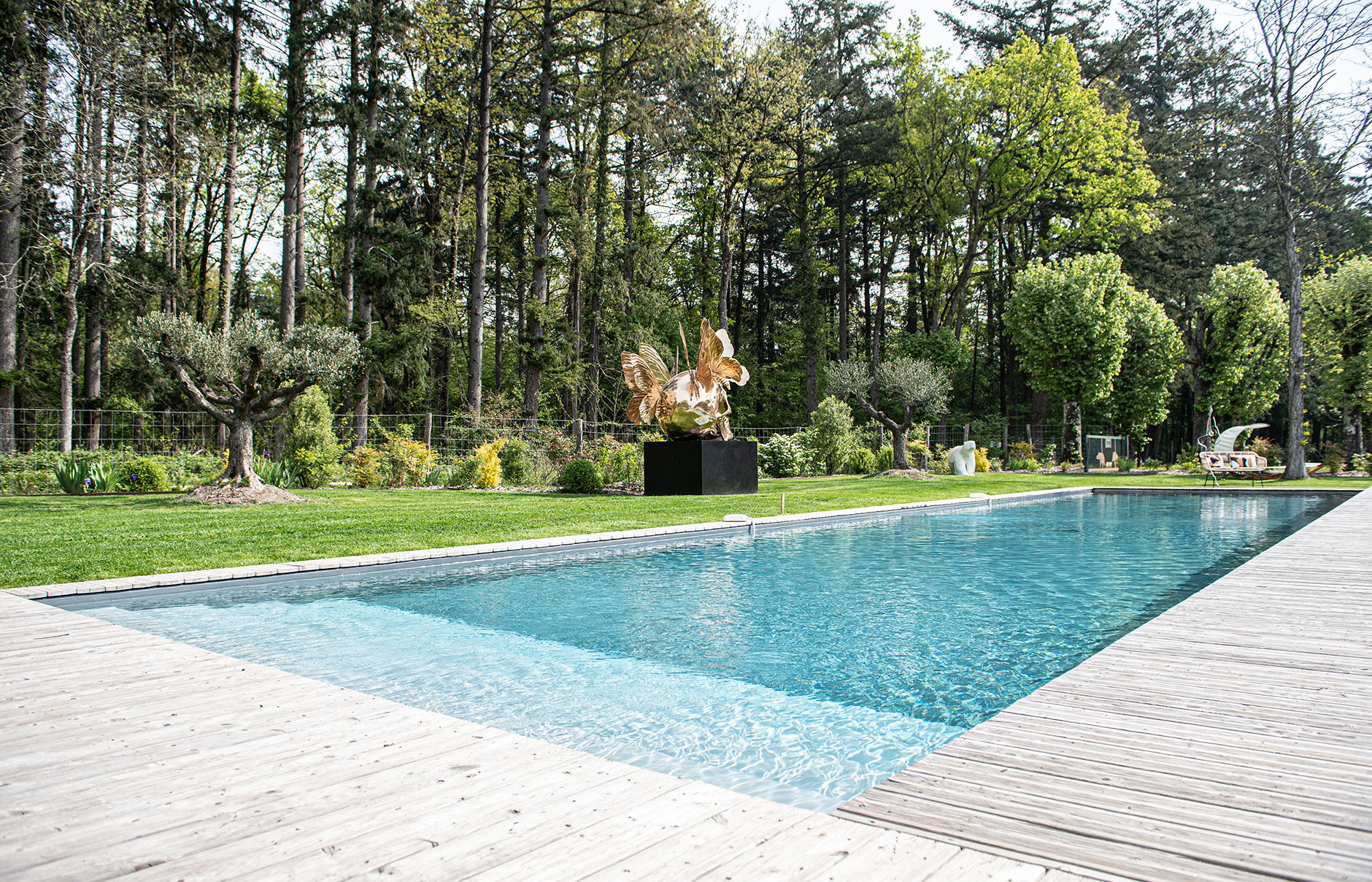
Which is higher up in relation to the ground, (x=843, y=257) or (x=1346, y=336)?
(x=843, y=257)

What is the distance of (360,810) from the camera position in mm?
2119

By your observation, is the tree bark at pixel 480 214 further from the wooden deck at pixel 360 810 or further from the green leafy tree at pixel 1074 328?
the green leafy tree at pixel 1074 328

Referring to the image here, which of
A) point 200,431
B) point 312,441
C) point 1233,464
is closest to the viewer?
point 312,441

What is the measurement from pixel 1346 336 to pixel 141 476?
31.4 m

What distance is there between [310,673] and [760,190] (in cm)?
2942

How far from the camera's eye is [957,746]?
2.60 m

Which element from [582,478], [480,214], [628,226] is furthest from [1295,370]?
[480,214]

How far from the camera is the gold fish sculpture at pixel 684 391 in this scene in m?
15.2

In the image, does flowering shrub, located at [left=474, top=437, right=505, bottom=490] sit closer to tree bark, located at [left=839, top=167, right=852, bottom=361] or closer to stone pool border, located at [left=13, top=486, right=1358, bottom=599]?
stone pool border, located at [left=13, top=486, right=1358, bottom=599]

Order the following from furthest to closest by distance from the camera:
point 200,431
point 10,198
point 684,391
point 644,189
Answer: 1. point 644,189
2. point 200,431
3. point 10,198
4. point 684,391

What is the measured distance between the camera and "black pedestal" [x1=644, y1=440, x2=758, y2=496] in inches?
589

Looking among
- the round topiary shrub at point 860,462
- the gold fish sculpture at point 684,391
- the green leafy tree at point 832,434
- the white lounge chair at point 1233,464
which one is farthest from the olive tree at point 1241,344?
the gold fish sculpture at point 684,391

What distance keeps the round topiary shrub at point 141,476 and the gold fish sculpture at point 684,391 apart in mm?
8238

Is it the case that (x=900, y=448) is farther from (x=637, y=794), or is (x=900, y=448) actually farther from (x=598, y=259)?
(x=637, y=794)
